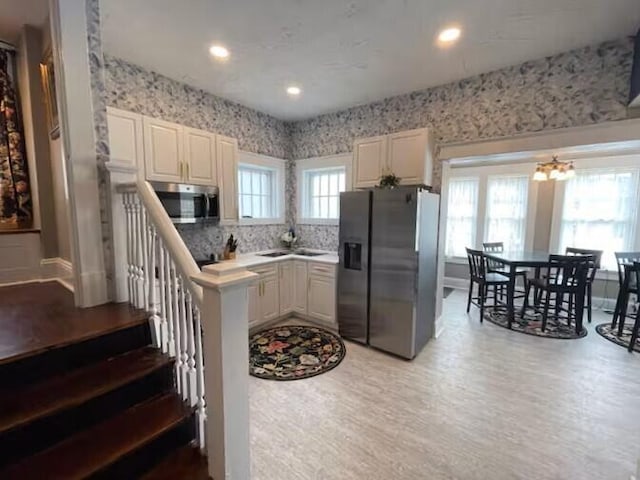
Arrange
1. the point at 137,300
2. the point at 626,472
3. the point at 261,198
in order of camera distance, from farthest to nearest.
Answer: the point at 261,198 < the point at 137,300 < the point at 626,472

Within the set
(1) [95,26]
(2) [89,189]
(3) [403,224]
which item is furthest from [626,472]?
(1) [95,26]

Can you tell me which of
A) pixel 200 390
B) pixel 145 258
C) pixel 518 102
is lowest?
pixel 200 390

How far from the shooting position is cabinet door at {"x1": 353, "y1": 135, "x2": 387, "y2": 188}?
138 inches

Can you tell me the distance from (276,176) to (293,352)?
266 cm

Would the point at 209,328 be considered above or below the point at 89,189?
below

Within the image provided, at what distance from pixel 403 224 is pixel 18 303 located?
10.2 ft

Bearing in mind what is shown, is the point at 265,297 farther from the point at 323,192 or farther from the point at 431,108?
the point at 431,108

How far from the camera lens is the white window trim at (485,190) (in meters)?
5.40

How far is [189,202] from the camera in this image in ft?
10.0

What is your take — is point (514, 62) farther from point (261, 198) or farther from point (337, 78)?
point (261, 198)

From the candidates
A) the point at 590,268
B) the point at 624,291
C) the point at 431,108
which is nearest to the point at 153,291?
the point at 431,108

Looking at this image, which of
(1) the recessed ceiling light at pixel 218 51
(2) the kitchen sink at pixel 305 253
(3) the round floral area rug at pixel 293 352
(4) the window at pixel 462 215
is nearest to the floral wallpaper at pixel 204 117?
(2) the kitchen sink at pixel 305 253

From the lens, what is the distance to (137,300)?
1.91 meters

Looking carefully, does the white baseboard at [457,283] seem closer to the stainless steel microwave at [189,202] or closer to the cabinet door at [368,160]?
the cabinet door at [368,160]
